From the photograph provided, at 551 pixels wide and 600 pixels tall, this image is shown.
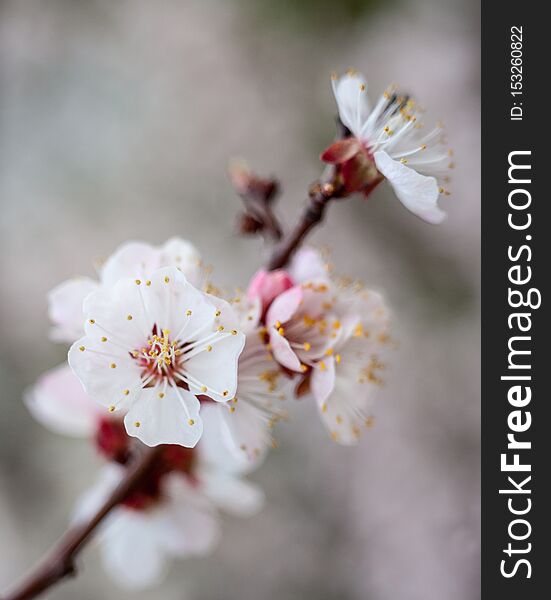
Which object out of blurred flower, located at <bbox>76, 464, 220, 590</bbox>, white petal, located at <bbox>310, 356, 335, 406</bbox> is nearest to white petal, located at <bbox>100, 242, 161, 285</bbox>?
white petal, located at <bbox>310, 356, 335, 406</bbox>

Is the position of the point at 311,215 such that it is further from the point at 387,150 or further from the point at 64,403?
the point at 64,403

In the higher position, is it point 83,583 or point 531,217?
point 531,217

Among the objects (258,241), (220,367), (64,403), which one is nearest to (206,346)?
(220,367)

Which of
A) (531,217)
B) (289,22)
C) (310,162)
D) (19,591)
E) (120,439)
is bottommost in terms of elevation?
(19,591)

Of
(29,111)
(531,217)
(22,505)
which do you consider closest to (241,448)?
(531,217)

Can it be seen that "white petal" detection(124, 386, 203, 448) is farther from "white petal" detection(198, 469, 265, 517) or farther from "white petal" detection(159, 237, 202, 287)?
"white petal" detection(198, 469, 265, 517)

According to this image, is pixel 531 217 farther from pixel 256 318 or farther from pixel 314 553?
pixel 314 553

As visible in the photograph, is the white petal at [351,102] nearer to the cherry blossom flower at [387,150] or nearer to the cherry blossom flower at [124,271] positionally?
the cherry blossom flower at [387,150]
